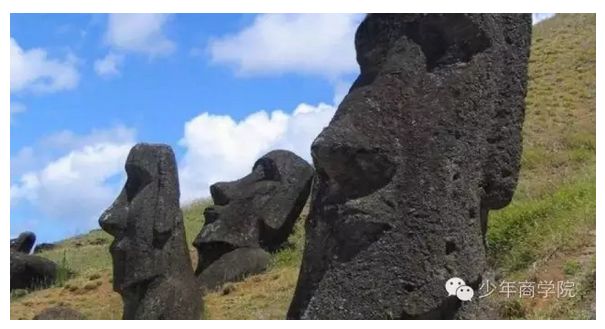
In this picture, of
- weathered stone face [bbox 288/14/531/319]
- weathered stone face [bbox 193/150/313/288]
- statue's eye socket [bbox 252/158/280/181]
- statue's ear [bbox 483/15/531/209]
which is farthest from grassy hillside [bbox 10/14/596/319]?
weathered stone face [bbox 288/14/531/319]

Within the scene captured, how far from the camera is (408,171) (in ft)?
20.7

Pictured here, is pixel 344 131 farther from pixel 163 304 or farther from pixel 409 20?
pixel 163 304

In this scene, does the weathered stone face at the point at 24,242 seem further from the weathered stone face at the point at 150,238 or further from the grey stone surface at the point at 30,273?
the weathered stone face at the point at 150,238

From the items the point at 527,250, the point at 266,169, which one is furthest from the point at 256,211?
the point at 527,250

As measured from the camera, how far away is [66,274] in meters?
18.2

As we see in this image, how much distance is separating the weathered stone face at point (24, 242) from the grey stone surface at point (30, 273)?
2428 millimetres

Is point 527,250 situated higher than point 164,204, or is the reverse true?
point 164,204

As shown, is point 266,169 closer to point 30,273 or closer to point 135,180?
point 30,273

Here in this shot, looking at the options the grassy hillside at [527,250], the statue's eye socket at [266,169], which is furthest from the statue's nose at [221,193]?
the grassy hillside at [527,250]

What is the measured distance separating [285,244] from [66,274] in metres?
4.81

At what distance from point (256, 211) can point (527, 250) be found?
18.7 ft

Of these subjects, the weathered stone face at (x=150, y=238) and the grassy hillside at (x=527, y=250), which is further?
the weathered stone face at (x=150, y=238)

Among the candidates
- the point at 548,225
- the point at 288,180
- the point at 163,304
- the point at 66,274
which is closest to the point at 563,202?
the point at 548,225

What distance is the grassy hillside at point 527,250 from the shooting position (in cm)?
1012
